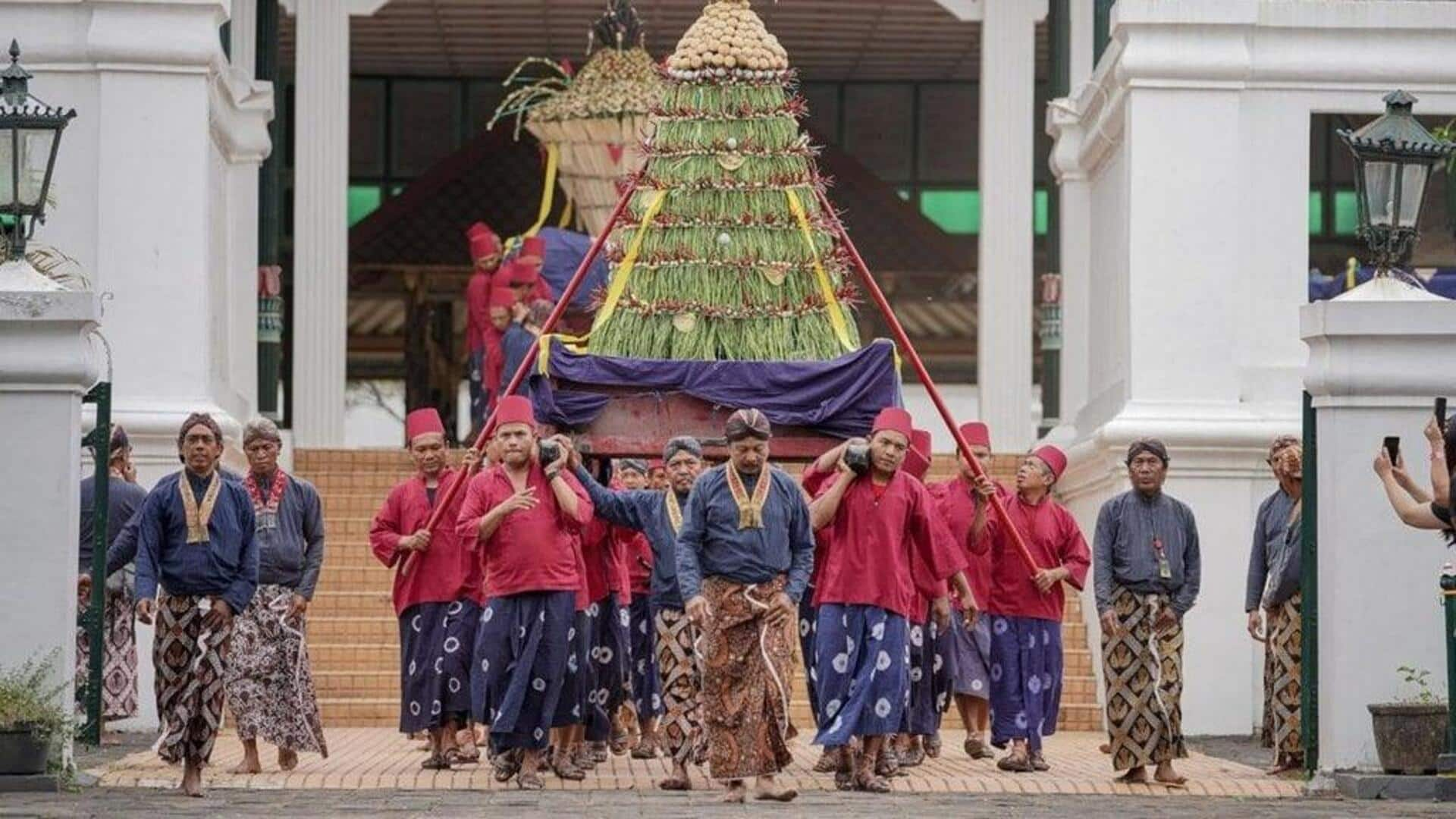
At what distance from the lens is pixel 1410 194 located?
15.1 metres

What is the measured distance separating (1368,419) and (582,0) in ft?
45.7

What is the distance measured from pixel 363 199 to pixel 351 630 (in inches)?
436

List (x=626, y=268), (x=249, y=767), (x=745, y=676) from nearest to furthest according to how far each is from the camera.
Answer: (x=745, y=676), (x=249, y=767), (x=626, y=268)

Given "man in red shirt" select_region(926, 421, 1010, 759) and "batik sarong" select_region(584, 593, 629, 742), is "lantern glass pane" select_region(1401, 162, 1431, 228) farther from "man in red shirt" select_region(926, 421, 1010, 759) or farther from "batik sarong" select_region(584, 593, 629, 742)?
"batik sarong" select_region(584, 593, 629, 742)

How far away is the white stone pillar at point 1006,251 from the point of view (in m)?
25.0

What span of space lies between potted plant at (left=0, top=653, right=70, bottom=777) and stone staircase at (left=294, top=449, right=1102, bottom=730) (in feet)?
17.8

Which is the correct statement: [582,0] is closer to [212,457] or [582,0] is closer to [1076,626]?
[1076,626]

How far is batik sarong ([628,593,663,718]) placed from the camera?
17.3 metres

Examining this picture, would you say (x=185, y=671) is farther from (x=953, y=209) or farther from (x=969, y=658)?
(x=953, y=209)

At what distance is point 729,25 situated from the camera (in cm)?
1830

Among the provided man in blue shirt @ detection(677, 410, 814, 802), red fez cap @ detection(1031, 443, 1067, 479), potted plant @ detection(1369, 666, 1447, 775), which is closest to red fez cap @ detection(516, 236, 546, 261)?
red fez cap @ detection(1031, 443, 1067, 479)

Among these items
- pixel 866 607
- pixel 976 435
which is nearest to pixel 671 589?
pixel 866 607

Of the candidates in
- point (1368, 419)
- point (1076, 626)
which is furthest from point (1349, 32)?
Answer: point (1368, 419)

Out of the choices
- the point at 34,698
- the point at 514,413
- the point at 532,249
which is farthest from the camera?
the point at 532,249
